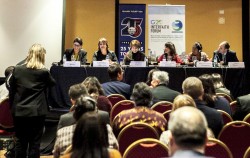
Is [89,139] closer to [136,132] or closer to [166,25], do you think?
[136,132]

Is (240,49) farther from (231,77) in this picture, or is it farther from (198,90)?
(198,90)

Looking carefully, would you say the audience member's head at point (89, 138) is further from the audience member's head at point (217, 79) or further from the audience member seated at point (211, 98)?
the audience member's head at point (217, 79)

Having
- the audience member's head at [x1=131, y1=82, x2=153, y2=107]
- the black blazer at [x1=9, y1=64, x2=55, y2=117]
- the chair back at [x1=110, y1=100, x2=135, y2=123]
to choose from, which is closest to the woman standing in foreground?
the black blazer at [x1=9, y1=64, x2=55, y2=117]

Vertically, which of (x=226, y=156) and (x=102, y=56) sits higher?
(x=102, y=56)

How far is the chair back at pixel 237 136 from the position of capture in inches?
120

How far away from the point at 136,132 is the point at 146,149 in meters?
0.54

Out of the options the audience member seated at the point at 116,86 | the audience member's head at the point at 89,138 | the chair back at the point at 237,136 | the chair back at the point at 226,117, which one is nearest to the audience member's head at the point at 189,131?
the audience member's head at the point at 89,138

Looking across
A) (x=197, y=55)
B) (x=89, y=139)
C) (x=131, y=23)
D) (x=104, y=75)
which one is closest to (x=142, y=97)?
(x=89, y=139)

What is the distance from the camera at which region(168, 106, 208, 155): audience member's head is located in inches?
60.1

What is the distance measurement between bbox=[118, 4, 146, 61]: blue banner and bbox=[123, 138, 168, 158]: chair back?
6.84 m

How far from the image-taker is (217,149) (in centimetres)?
240

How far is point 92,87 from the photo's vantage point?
13.1 ft

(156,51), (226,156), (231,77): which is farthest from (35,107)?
(156,51)

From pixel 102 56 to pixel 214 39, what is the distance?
3782 millimetres
